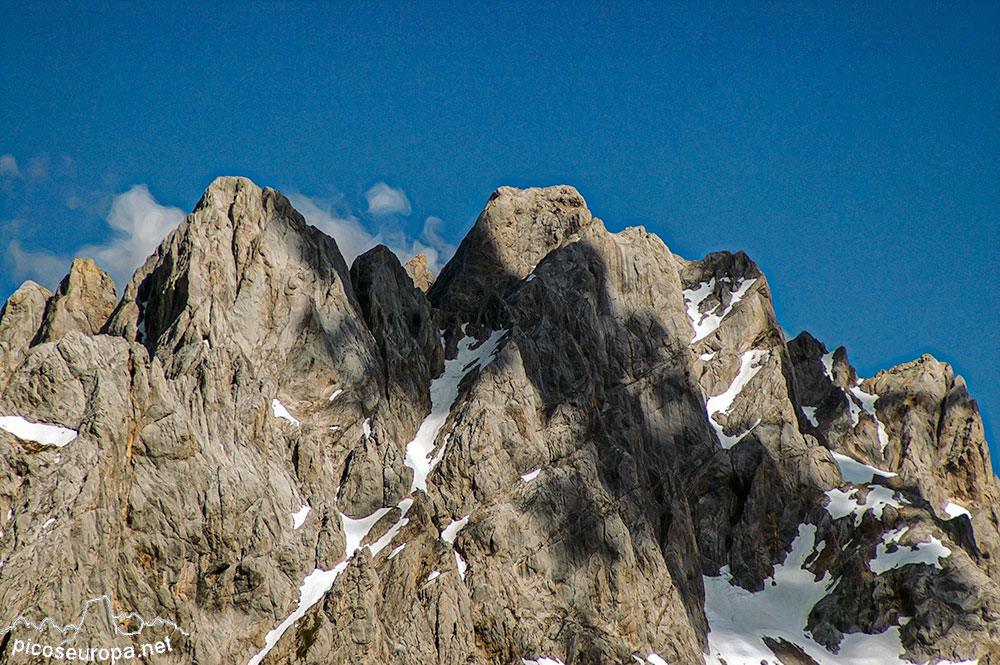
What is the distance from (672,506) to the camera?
119 m

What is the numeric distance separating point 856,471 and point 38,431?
93742mm

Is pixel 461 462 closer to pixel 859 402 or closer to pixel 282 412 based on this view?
pixel 282 412

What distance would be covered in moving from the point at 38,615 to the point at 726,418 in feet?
269

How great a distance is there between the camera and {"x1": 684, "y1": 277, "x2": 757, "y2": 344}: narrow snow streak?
5743 inches

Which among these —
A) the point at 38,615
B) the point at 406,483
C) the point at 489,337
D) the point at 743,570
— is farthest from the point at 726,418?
the point at 38,615

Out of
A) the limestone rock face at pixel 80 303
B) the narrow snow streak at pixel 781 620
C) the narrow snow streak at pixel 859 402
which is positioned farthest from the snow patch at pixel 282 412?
the narrow snow streak at pixel 859 402

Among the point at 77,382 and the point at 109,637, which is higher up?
the point at 77,382

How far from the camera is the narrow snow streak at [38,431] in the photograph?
290 feet

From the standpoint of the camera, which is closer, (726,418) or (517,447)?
(517,447)

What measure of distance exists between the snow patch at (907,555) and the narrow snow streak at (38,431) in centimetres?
8217

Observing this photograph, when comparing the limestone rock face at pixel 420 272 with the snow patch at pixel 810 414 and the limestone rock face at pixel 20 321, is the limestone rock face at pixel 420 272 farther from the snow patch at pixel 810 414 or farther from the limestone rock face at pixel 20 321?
the limestone rock face at pixel 20 321

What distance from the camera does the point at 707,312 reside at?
149m

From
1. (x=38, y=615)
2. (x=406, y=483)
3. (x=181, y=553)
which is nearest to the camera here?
(x=38, y=615)

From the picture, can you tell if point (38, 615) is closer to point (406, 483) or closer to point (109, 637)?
point (109, 637)
